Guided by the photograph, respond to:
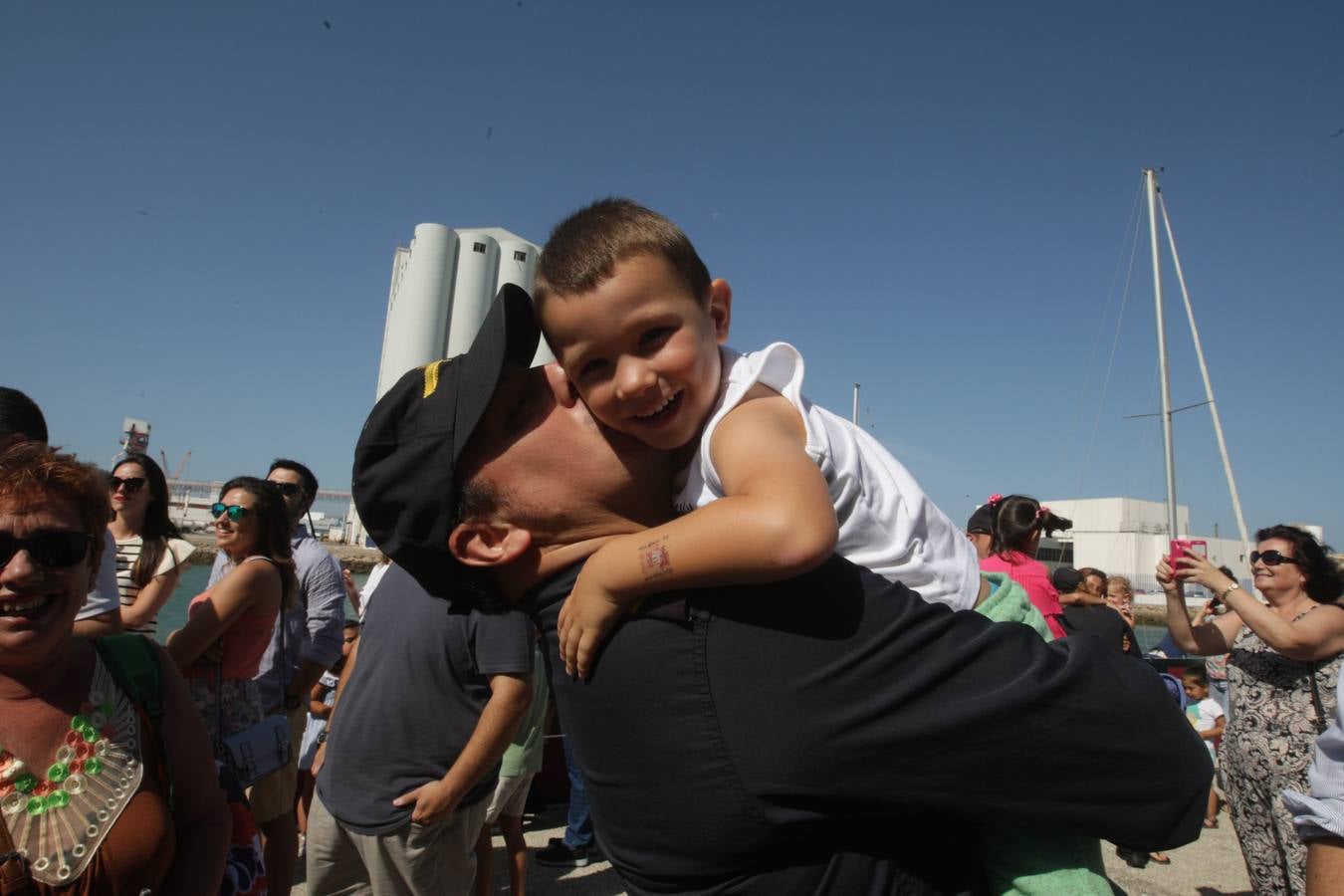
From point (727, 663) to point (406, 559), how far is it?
0.66 m

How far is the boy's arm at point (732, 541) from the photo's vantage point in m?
1.11

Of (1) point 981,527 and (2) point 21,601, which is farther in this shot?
(1) point 981,527

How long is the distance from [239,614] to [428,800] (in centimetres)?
128

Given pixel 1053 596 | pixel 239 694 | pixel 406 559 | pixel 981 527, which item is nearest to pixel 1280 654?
pixel 1053 596

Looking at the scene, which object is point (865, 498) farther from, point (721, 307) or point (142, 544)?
point (142, 544)

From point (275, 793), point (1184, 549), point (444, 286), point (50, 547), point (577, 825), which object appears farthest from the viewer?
point (444, 286)

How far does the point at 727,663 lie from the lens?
1.13 m

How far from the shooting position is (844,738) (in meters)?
1.07

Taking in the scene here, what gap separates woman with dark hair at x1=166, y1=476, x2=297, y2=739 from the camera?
11.5ft

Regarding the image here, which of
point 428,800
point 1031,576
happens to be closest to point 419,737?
point 428,800

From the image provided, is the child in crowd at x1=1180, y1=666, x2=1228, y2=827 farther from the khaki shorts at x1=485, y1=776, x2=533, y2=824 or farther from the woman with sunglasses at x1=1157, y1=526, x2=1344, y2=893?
the khaki shorts at x1=485, y1=776, x2=533, y2=824

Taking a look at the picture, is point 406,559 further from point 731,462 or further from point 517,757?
point 517,757

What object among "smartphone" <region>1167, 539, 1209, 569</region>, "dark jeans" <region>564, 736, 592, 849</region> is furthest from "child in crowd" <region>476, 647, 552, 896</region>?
"smartphone" <region>1167, 539, 1209, 569</region>

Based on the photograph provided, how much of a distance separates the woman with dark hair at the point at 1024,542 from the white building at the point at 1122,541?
3707 cm
